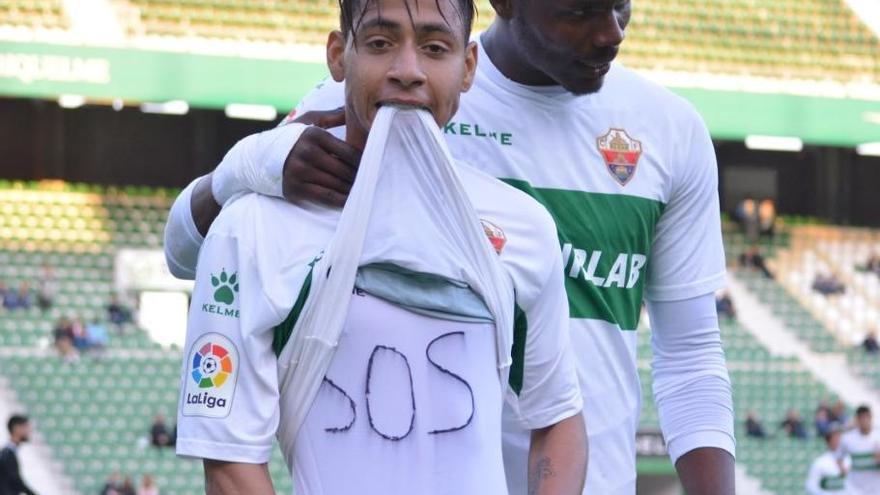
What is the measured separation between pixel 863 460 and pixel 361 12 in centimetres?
1287

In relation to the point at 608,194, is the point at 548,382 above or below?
below

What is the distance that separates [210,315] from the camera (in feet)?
6.22

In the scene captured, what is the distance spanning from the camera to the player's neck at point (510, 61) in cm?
271

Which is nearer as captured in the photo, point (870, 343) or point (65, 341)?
point (65, 341)

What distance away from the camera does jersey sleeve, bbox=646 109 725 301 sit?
9.16 ft

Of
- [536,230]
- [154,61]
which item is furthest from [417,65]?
[154,61]

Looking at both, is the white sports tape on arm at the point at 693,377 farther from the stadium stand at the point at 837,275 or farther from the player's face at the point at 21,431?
the stadium stand at the point at 837,275

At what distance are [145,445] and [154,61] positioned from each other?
14.0 ft

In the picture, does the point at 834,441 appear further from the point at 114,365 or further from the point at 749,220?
the point at 749,220

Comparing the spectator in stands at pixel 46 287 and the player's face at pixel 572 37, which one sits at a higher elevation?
the player's face at pixel 572 37

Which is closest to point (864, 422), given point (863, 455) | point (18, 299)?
point (863, 455)

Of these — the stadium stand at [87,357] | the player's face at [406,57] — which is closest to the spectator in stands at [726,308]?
the stadium stand at [87,357]

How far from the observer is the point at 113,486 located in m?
14.4

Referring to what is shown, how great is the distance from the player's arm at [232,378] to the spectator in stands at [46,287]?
15.9 m
